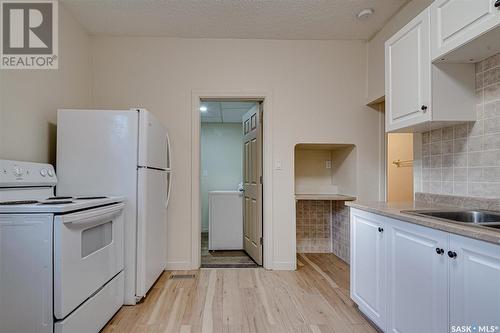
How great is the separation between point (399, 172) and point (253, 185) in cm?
219

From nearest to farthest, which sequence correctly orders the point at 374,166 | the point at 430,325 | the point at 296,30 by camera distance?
the point at 430,325
the point at 296,30
the point at 374,166

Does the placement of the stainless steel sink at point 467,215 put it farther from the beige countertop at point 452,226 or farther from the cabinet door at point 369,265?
the cabinet door at point 369,265

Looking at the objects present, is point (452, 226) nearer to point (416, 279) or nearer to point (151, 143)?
point (416, 279)

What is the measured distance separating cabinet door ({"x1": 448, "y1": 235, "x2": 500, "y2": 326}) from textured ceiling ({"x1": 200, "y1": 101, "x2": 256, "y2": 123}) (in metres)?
3.41

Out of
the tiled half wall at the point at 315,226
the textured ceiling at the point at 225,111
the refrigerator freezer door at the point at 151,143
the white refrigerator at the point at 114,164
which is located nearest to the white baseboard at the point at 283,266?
the tiled half wall at the point at 315,226

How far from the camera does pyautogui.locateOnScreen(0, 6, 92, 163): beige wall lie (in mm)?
2012

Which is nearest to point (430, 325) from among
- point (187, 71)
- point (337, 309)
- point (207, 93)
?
point (337, 309)

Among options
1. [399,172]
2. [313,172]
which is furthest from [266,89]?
[399,172]

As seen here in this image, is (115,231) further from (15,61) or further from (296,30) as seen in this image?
(296,30)

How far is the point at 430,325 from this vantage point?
1333 mm

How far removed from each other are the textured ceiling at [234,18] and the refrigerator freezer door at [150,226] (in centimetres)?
152

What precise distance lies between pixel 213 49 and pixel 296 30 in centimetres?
94

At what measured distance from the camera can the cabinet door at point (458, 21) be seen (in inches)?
54.0

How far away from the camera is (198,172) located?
3.19 meters
